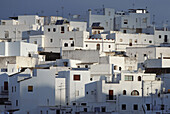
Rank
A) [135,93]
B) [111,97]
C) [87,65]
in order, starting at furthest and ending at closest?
1. [87,65]
2. [135,93]
3. [111,97]

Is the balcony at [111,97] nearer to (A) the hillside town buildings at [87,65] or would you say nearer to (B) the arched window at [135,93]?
(A) the hillside town buildings at [87,65]

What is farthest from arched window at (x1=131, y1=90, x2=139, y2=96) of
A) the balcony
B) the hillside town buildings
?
the balcony

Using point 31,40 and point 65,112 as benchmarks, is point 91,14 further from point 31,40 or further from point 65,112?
point 65,112

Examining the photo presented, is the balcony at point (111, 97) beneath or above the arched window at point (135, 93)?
beneath

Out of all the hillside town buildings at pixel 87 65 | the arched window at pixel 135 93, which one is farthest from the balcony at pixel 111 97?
the arched window at pixel 135 93

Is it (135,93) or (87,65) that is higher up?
(87,65)

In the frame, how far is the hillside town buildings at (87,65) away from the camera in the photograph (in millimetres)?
41500

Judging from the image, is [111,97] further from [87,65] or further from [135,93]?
[87,65]

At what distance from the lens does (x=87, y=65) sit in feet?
165

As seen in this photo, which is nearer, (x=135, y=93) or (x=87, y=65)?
(x=135, y=93)

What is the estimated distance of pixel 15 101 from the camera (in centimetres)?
4269

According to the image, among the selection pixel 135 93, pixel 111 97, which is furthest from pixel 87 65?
pixel 111 97

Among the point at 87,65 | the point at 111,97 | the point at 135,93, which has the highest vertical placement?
the point at 87,65

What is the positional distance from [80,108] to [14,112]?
453cm
